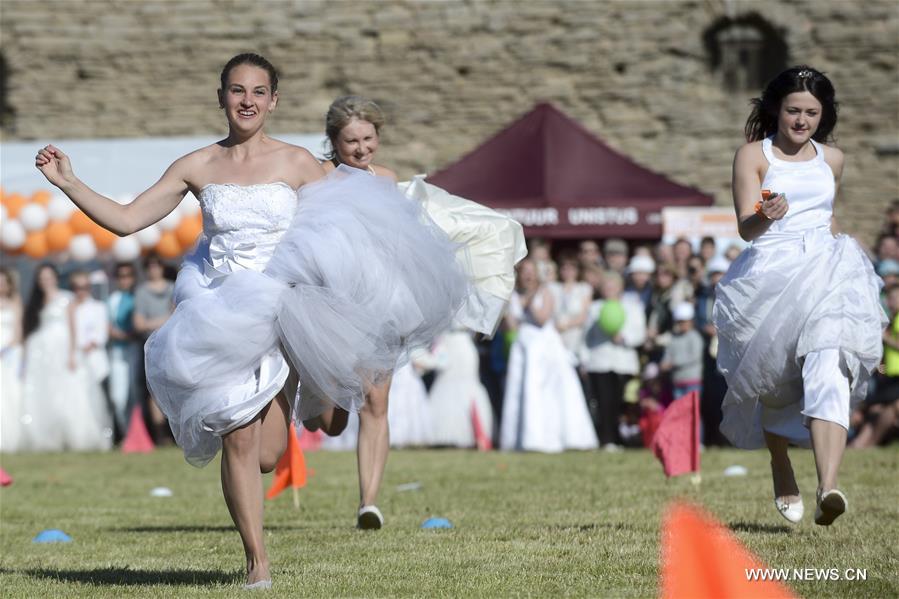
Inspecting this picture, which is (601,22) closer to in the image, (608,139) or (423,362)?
(608,139)

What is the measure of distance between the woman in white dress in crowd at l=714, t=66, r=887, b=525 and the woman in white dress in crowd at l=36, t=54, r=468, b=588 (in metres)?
1.82

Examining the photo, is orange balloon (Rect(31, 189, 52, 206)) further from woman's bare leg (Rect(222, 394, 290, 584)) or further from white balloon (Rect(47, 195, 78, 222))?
woman's bare leg (Rect(222, 394, 290, 584))

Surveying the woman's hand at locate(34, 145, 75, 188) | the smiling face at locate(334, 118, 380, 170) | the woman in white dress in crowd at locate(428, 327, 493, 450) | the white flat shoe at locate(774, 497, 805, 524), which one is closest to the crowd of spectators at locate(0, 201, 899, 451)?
the woman in white dress in crowd at locate(428, 327, 493, 450)

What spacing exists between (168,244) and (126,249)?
0.52m

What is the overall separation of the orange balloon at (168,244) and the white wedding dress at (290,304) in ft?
35.7

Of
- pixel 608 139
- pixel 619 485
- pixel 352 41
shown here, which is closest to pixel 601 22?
pixel 608 139

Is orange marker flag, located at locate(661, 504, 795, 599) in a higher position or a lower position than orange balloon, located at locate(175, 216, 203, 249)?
higher

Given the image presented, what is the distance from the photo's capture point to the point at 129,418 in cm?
1728

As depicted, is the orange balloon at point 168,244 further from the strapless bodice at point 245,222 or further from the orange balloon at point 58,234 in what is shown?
the strapless bodice at point 245,222

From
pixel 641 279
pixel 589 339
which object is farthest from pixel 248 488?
pixel 641 279

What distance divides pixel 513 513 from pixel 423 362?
7802 millimetres

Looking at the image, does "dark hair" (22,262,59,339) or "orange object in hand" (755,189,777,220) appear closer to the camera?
"orange object in hand" (755,189,777,220)

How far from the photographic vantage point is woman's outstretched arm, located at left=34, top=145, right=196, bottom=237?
19.6 ft

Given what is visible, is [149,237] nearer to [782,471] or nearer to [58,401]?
[58,401]
